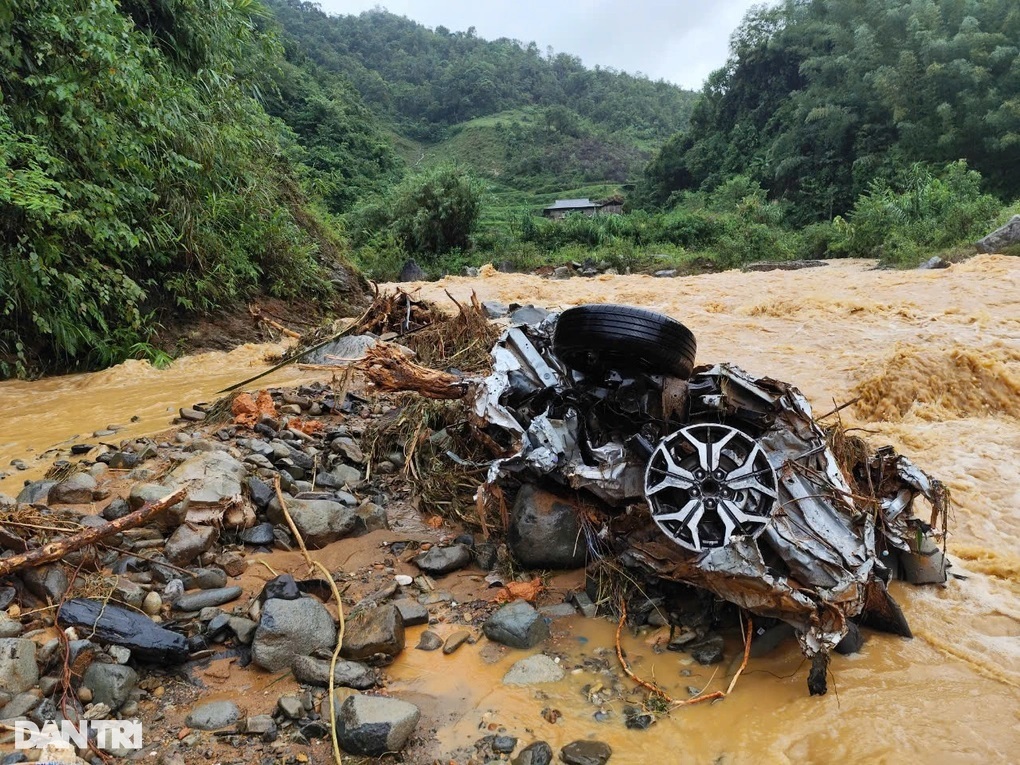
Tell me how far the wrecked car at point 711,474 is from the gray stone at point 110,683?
1.85m

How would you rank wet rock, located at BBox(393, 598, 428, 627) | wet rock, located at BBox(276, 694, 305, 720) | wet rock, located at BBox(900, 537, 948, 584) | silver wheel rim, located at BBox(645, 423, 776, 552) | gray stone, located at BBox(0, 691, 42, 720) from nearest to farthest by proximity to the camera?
1. gray stone, located at BBox(0, 691, 42, 720)
2. wet rock, located at BBox(276, 694, 305, 720)
3. silver wheel rim, located at BBox(645, 423, 776, 552)
4. wet rock, located at BBox(393, 598, 428, 627)
5. wet rock, located at BBox(900, 537, 948, 584)

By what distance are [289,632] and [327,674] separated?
0.95ft

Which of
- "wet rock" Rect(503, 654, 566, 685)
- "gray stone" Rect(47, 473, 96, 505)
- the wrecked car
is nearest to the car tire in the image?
the wrecked car

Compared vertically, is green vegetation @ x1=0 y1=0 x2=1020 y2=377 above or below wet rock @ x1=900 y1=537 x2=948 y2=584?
above

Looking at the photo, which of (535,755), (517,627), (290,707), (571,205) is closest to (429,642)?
(517,627)

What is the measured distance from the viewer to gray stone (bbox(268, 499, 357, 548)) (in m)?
3.90

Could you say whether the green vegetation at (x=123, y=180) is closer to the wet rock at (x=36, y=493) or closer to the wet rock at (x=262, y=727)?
the wet rock at (x=36, y=493)

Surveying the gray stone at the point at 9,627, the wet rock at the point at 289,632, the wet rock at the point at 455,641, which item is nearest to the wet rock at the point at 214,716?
the wet rock at the point at 289,632

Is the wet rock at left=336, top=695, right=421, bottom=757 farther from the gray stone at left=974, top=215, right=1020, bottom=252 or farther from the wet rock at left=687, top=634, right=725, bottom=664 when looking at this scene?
the gray stone at left=974, top=215, right=1020, bottom=252

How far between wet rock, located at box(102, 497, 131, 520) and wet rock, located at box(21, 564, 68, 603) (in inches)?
26.1

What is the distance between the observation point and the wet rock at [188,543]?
344cm

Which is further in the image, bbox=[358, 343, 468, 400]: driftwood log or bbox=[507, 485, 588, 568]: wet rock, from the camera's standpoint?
bbox=[358, 343, 468, 400]: driftwood log

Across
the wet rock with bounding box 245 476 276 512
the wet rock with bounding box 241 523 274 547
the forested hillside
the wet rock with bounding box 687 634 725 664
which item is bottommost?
the wet rock with bounding box 687 634 725 664

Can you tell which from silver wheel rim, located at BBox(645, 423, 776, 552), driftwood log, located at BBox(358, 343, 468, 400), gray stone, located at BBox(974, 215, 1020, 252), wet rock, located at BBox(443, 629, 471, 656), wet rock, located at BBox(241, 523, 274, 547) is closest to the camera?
silver wheel rim, located at BBox(645, 423, 776, 552)
